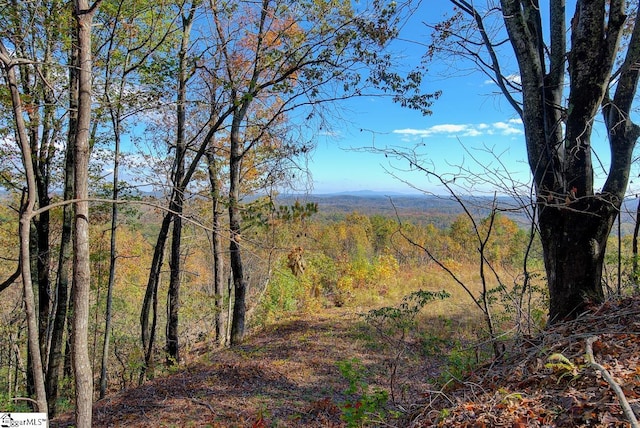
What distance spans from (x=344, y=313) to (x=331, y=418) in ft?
17.8

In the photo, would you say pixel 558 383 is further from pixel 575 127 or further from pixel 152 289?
pixel 152 289

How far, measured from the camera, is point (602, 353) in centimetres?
182

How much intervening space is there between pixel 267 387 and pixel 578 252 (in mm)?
3758

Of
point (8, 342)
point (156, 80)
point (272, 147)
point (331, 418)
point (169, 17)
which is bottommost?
point (8, 342)

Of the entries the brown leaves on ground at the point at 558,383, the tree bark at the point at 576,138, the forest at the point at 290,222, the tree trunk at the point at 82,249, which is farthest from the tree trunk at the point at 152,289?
the tree bark at the point at 576,138

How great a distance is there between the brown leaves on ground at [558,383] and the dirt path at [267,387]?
0.80m

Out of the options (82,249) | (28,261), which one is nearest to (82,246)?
(82,249)

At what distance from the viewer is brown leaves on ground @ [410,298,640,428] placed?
1458 millimetres

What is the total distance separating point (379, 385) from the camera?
14.9ft

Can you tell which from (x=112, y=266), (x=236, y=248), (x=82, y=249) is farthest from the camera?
(x=112, y=266)

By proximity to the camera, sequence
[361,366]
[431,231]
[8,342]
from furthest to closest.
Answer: [431,231]
[8,342]
[361,366]

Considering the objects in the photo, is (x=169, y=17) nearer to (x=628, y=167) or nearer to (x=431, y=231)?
(x=628, y=167)

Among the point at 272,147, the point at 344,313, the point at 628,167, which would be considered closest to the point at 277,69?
the point at 272,147

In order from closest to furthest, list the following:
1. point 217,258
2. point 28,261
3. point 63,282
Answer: point 28,261
point 63,282
point 217,258
